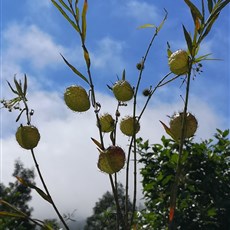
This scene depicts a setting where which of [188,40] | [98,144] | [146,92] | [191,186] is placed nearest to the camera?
[188,40]

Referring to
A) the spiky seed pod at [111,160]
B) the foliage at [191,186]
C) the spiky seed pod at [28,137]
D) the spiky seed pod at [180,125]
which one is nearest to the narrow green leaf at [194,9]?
the spiky seed pod at [180,125]

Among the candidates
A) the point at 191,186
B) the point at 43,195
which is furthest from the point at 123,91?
the point at 191,186

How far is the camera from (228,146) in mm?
3736

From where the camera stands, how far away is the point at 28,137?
109cm

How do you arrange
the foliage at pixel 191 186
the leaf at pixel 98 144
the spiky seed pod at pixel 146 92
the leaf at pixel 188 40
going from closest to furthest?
the leaf at pixel 188 40
the leaf at pixel 98 144
the spiky seed pod at pixel 146 92
the foliage at pixel 191 186

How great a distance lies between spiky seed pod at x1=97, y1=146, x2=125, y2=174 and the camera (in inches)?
38.9

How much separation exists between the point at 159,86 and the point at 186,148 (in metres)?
2.61

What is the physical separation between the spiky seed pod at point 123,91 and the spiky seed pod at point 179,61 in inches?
5.1

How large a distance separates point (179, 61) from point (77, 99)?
270 millimetres

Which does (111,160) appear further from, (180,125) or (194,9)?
(194,9)

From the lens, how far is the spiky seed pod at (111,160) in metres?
0.99

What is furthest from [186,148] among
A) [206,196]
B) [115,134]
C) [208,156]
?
[115,134]

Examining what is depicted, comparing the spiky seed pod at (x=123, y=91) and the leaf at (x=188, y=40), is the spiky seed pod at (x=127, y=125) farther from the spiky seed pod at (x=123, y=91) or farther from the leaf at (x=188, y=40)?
the leaf at (x=188, y=40)

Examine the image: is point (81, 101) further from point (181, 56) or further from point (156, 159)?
point (156, 159)
